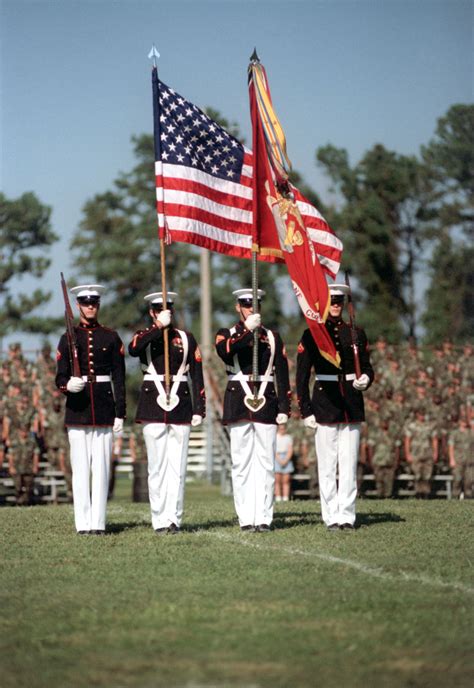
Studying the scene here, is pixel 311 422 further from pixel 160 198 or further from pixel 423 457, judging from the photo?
pixel 423 457

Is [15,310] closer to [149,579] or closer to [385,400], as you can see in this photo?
[385,400]

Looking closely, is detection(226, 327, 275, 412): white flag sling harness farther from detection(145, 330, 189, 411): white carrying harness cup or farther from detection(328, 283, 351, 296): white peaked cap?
detection(328, 283, 351, 296): white peaked cap

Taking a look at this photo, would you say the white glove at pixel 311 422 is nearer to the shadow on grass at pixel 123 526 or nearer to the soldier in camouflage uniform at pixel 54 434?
the shadow on grass at pixel 123 526

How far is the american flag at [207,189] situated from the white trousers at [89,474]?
2020 millimetres

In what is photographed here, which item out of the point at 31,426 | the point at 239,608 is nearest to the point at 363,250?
the point at 31,426

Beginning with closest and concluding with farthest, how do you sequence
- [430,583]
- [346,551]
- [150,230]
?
[430,583]
[346,551]
[150,230]

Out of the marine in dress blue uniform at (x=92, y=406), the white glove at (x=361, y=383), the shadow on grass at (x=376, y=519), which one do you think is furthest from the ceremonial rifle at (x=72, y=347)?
the shadow on grass at (x=376, y=519)

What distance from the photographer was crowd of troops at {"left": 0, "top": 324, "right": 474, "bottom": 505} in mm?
21531

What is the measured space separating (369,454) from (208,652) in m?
15.4

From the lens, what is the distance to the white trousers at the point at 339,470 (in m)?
12.3

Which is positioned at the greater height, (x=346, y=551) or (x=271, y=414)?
(x=271, y=414)

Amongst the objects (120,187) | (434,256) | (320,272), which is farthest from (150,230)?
(320,272)

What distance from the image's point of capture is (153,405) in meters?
12.4

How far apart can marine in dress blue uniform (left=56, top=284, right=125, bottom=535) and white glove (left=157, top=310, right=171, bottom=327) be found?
523 millimetres
